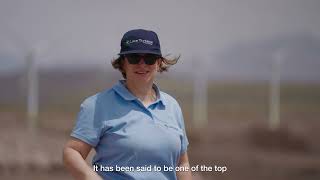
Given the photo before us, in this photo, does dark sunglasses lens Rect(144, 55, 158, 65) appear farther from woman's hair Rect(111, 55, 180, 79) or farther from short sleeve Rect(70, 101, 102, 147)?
short sleeve Rect(70, 101, 102, 147)

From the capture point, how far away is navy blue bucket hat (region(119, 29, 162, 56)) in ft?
4.84

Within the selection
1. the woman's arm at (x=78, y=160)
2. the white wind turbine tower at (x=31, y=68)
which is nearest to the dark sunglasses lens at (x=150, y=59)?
the woman's arm at (x=78, y=160)

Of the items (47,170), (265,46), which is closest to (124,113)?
(47,170)

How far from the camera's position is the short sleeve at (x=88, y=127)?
1419 mm

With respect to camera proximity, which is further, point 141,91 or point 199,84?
point 199,84

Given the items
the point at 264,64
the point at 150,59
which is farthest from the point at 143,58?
the point at 264,64

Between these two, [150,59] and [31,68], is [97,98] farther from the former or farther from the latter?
[31,68]

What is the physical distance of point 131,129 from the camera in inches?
57.0

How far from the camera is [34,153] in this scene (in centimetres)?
1026

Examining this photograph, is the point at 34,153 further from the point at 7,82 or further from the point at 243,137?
the point at 7,82

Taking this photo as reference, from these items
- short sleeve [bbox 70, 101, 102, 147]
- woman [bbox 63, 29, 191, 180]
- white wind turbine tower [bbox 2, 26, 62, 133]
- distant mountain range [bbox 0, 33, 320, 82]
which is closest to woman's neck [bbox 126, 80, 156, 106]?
woman [bbox 63, 29, 191, 180]

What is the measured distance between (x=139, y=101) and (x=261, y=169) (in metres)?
10.4

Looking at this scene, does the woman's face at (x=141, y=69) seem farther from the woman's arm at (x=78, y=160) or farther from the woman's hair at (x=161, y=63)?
the woman's arm at (x=78, y=160)

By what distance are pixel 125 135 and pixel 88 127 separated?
86 mm
